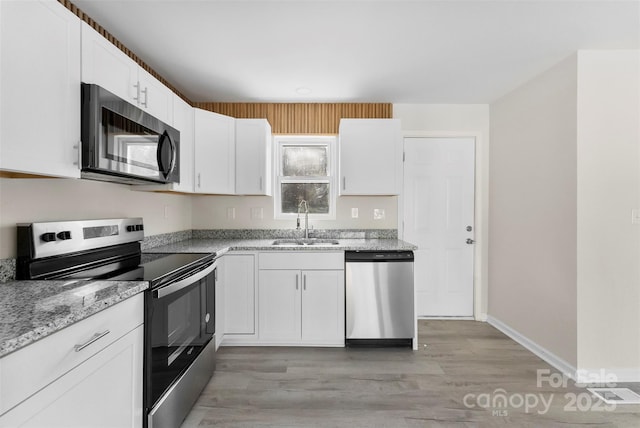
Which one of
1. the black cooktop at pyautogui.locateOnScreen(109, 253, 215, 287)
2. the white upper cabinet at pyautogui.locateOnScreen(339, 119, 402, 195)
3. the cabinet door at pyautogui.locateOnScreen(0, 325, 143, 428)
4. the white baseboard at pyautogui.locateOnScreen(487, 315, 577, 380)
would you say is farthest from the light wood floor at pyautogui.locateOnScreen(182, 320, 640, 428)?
the white upper cabinet at pyautogui.locateOnScreen(339, 119, 402, 195)

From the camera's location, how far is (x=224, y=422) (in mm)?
1850

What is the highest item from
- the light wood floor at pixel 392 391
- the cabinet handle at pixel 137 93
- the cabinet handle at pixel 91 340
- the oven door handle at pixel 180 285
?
the cabinet handle at pixel 137 93

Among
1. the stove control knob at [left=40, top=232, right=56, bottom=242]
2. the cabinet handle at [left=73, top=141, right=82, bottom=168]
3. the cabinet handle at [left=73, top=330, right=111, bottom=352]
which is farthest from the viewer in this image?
the stove control knob at [left=40, top=232, right=56, bottom=242]

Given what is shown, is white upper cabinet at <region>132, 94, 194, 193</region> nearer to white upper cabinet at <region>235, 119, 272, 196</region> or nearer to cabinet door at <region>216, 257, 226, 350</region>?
white upper cabinet at <region>235, 119, 272, 196</region>

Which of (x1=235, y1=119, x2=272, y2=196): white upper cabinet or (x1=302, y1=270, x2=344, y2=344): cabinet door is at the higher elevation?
(x1=235, y1=119, x2=272, y2=196): white upper cabinet

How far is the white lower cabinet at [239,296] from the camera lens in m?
2.81

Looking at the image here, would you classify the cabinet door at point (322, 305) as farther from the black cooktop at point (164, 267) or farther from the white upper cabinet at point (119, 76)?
the white upper cabinet at point (119, 76)

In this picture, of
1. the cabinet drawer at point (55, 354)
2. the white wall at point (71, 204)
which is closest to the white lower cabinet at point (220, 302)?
the white wall at point (71, 204)

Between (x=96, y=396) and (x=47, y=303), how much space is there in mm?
385

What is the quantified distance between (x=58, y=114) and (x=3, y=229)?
24.4 inches

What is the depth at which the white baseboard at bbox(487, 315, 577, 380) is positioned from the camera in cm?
236

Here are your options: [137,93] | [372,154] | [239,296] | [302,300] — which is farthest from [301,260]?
[137,93]

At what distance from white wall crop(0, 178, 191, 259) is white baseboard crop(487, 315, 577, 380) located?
11.4ft

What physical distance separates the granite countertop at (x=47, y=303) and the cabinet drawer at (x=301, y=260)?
4.64 ft
